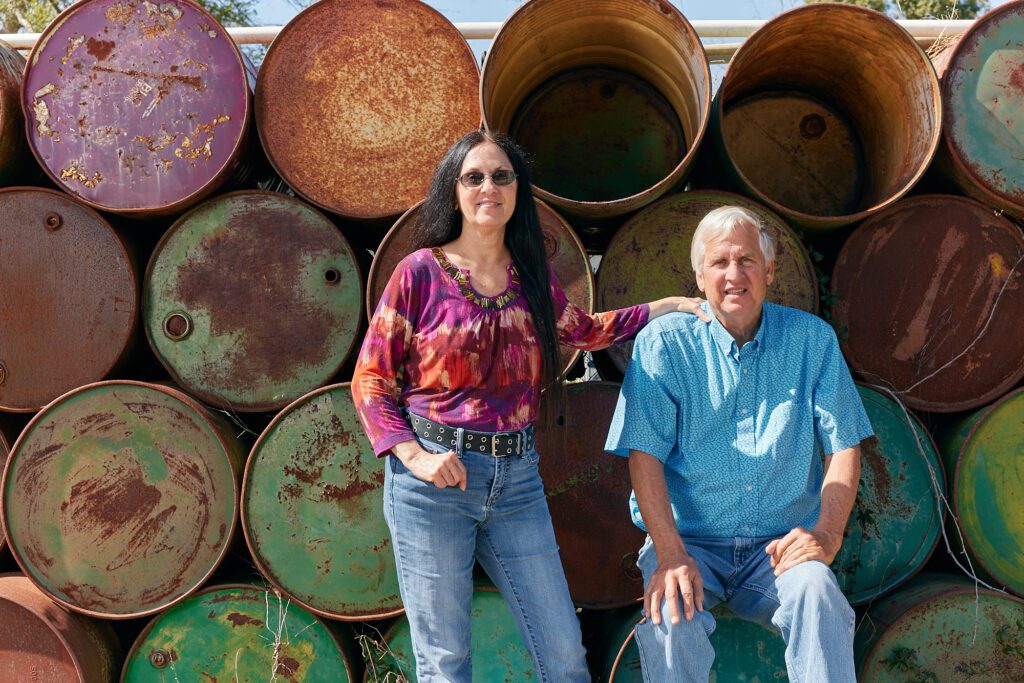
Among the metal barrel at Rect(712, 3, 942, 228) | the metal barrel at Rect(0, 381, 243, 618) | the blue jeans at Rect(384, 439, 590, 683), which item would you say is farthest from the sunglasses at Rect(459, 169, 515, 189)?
the metal barrel at Rect(0, 381, 243, 618)

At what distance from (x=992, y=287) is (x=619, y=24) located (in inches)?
65.0

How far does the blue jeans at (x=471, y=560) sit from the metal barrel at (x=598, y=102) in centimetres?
146

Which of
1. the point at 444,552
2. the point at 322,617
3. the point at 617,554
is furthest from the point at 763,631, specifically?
the point at 322,617

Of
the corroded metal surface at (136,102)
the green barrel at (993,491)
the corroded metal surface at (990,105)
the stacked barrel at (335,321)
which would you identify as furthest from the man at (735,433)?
the corroded metal surface at (136,102)

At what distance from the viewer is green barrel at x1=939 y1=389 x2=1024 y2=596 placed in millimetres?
2641

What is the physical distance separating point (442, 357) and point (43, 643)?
1.77 m

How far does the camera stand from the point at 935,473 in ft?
8.81

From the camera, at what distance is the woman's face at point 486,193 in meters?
2.08

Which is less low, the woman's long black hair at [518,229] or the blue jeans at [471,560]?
the woman's long black hair at [518,229]

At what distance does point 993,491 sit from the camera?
105 inches

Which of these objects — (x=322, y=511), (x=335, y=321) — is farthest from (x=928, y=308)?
(x=322, y=511)

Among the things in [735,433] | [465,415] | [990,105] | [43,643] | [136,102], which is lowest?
[43,643]

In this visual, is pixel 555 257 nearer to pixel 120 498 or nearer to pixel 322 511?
pixel 322 511

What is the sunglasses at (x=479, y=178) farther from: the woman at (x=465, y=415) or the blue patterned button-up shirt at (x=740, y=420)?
the blue patterned button-up shirt at (x=740, y=420)
